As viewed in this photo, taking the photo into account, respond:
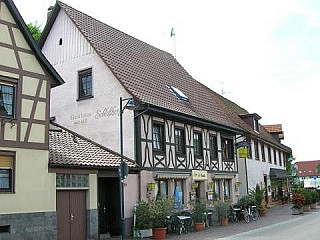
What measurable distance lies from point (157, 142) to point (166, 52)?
12.5m

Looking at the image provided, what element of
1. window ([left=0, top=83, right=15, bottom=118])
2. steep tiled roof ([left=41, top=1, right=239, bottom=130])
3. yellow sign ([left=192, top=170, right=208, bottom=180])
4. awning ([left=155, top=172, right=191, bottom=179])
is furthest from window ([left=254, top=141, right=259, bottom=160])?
window ([left=0, top=83, right=15, bottom=118])

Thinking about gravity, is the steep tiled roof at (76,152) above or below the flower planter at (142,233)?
above

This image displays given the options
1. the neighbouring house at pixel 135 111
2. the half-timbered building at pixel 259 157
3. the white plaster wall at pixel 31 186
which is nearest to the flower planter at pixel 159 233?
the neighbouring house at pixel 135 111

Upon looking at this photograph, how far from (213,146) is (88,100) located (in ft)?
28.2

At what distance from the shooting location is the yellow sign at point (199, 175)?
2374 cm

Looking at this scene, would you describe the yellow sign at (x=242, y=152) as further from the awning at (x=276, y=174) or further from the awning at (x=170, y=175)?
the awning at (x=276, y=174)

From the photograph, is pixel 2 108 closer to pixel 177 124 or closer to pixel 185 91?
pixel 177 124

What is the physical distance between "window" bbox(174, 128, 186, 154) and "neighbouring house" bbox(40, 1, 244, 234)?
5 cm

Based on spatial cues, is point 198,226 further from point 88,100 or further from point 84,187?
point 88,100

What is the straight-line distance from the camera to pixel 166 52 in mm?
32594

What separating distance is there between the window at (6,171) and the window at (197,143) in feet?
40.5

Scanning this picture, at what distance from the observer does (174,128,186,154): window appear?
75.7ft

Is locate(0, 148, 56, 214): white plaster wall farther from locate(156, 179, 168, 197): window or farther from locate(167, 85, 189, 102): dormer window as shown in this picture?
locate(167, 85, 189, 102): dormer window

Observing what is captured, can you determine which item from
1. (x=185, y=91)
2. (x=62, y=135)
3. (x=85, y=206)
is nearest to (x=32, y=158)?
(x=85, y=206)
